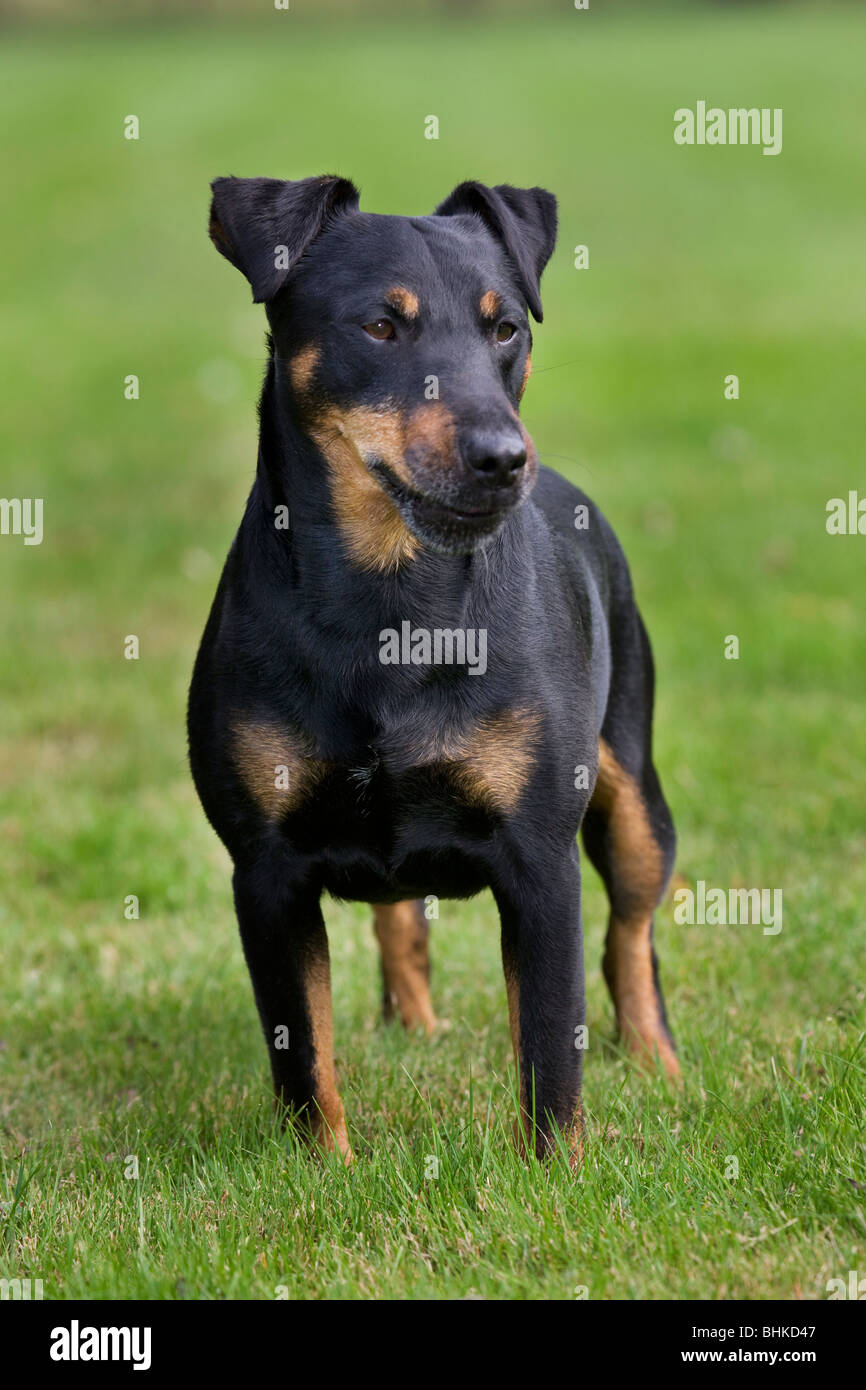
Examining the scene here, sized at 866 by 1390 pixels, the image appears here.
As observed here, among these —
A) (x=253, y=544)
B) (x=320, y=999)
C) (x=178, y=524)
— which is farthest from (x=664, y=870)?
(x=178, y=524)

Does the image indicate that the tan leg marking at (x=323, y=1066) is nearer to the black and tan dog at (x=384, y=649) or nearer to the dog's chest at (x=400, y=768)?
the black and tan dog at (x=384, y=649)

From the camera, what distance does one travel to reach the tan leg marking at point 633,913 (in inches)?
171

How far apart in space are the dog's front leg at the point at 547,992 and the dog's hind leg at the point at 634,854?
89cm

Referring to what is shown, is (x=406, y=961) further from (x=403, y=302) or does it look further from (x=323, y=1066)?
(x=403, y=302)

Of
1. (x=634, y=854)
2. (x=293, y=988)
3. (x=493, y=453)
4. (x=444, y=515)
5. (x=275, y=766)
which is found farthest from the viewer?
(x=634, y=854)

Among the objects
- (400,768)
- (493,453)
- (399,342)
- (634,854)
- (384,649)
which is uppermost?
(399,342)

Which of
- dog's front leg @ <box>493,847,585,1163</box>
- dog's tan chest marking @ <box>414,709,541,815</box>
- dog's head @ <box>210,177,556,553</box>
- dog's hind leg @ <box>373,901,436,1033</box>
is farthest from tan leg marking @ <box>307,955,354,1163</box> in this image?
dog's head @ <box>210,177,556,553</box>

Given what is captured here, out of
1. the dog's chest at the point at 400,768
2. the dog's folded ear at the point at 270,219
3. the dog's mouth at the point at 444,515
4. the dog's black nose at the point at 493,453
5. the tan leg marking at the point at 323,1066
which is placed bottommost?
the tan leg marking at the point at 323,1066

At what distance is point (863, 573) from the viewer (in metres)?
8.80

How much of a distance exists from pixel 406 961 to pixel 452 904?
3.44 ft

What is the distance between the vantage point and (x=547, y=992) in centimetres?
341

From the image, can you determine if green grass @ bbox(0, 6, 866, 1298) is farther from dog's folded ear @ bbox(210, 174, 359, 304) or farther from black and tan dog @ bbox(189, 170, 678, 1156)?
dog's folded ear @ bbox(210, 174, 359, 304)

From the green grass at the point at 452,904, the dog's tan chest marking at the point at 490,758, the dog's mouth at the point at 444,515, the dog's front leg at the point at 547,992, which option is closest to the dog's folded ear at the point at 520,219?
the dog's mouth at the point at 444,515

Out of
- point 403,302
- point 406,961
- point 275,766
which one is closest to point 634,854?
point 406,961
